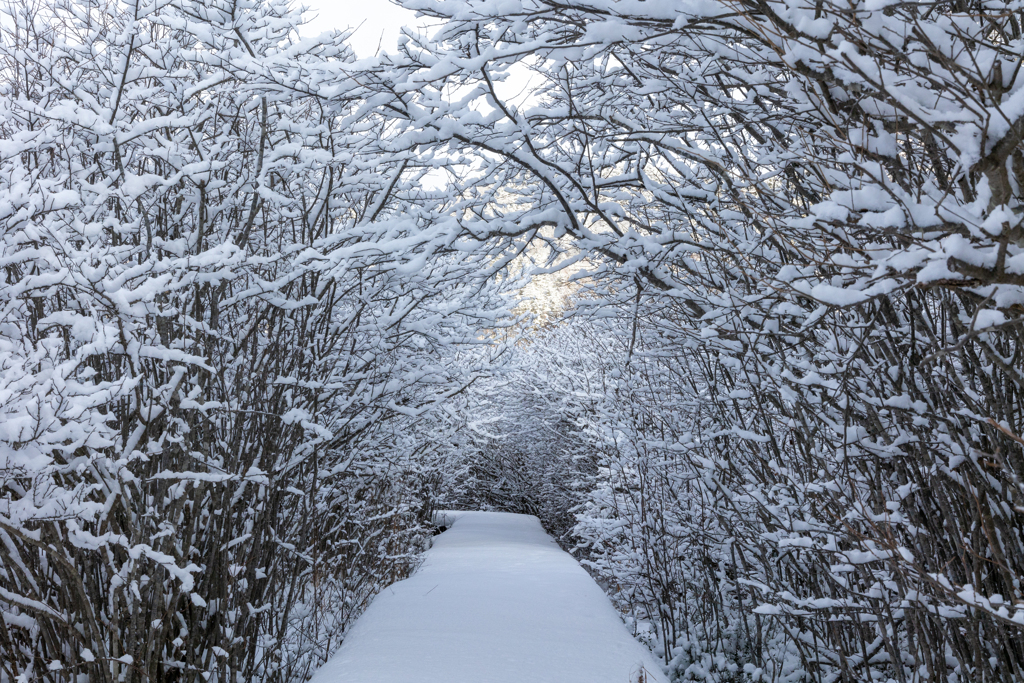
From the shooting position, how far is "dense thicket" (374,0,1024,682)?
160cm

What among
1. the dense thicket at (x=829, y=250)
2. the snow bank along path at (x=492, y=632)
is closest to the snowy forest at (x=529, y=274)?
the dense thicket at (x=829, y=250)

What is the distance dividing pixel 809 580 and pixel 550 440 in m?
9.28

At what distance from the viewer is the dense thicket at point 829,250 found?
1604 millimetres

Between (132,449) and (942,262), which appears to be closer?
(942,262)

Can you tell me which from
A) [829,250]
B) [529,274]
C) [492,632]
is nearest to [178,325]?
[529,274]

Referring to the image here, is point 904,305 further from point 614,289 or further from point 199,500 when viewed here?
point 199,500

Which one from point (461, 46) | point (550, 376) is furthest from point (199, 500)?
point (550, 376)

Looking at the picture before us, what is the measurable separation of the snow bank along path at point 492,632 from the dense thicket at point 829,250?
0.99 m

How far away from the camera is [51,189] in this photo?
309 centimetres

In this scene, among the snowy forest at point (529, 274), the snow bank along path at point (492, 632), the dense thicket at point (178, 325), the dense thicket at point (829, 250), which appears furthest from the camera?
the snow bank along path at point (492, 632)

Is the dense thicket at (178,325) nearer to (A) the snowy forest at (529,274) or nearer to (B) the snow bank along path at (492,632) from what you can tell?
(A) the snowy forest at (529,274)

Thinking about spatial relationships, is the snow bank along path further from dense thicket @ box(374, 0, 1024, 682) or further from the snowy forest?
dense thicket @ box(374, 0, 1024, 682)

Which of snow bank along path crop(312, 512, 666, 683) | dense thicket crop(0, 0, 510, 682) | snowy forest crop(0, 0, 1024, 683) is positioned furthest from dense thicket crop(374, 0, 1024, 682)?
snow bank along path crop(312, 512, 666, 683)

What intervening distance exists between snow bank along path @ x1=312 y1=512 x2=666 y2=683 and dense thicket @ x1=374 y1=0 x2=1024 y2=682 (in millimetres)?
985
